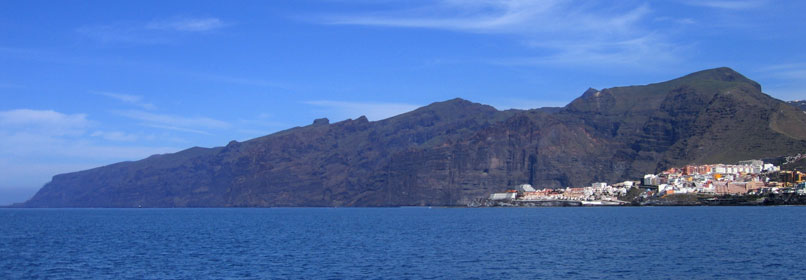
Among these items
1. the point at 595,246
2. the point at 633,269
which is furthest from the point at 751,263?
the point at 595,246

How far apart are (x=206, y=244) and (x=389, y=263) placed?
2762cm

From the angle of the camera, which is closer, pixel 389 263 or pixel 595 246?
pixel 389 263

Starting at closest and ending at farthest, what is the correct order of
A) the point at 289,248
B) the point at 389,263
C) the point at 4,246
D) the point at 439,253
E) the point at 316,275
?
the point at 316,275 < the point at 389,263 < the point at 439,253 < the point at 289,248 < the point at 4,246

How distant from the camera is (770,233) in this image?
80938mm

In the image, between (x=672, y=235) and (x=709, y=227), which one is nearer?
(x=672, y=235)

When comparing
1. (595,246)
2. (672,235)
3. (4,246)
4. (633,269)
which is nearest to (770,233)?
(672,235)

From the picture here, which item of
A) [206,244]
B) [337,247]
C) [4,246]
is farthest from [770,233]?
[4,246]

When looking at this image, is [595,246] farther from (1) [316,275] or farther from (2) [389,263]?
(1) [316,275]

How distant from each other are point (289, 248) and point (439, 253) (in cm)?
1549

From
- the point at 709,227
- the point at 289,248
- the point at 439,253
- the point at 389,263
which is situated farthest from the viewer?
the point at 709,227

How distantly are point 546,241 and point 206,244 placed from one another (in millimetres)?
33265

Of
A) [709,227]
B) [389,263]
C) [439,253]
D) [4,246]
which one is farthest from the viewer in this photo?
[709,227]

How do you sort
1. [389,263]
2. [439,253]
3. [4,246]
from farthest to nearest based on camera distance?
[4,246], [439,253], [389,263]

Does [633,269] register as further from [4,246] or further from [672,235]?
[4,246]
